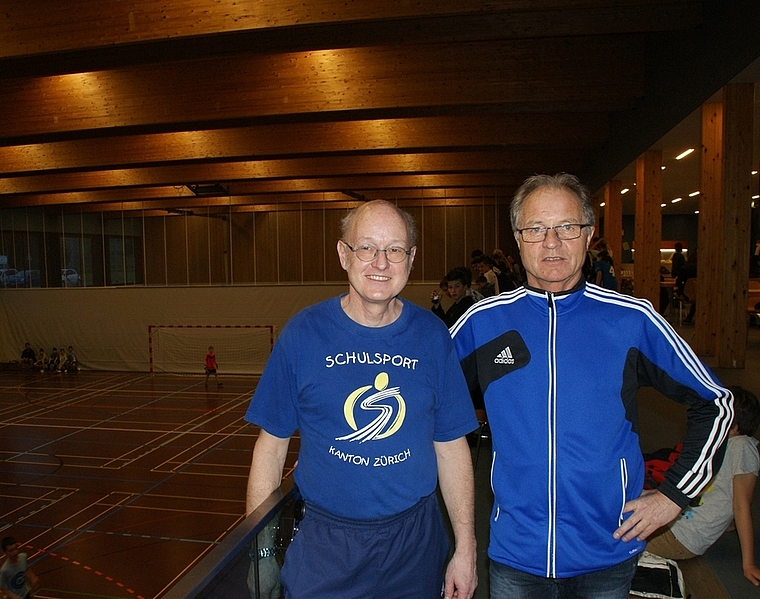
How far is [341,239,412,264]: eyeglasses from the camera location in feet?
6.22

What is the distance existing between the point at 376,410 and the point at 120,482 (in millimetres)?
9181

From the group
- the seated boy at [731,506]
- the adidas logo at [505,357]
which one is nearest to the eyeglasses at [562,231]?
the adidas logo at [505,357]

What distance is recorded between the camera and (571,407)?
1.82m

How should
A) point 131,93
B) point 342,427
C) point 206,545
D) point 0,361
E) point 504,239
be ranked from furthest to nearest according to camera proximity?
point 0,361 < point 504,239 < point 131,93 < point 206,545 < point 342,427

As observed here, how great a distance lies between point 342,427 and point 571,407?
0.65m

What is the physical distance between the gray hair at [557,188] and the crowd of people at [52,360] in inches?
837

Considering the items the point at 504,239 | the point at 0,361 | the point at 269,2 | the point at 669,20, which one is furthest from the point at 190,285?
the point at 669,20

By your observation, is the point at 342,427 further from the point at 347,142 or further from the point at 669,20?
the point at 347,142

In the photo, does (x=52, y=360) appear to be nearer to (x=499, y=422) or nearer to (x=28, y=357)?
(x=28, y=357)

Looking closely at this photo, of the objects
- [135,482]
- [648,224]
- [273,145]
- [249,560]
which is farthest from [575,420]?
[273,145]

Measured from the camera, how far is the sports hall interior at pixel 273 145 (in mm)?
6387

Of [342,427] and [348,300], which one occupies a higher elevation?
[348,300]

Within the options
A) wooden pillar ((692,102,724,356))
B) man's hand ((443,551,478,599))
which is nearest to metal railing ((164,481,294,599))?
man's hand ((443,551,478,599))

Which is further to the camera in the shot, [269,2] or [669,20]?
[669,20]
